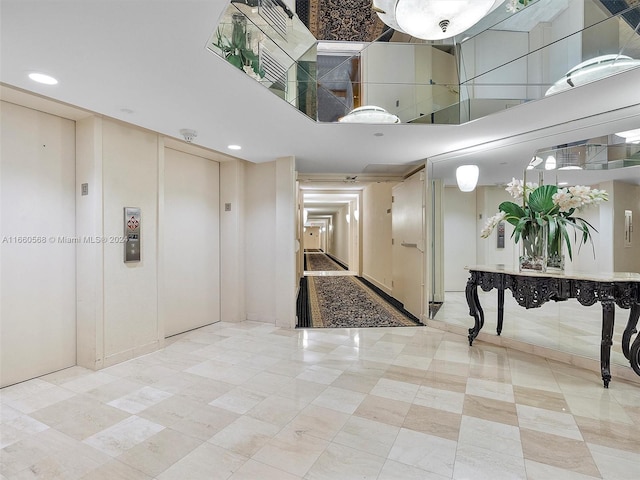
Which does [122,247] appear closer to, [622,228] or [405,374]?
[405,374]

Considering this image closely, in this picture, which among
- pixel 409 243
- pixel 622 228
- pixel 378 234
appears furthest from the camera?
pixel 378 234

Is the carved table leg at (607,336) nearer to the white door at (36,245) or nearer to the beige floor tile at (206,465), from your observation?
the beige floor tile at (206,465)

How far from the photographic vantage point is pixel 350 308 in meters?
5.97

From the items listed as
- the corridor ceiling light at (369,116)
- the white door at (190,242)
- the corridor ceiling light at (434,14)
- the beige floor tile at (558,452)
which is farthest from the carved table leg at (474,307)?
the white door at (190,242)

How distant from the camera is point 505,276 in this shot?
3477mm

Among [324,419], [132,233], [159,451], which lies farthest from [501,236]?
[132,233]

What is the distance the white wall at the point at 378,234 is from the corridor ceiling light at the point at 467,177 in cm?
317

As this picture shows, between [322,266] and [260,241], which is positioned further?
[322,266]

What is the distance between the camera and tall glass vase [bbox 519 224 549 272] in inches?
130

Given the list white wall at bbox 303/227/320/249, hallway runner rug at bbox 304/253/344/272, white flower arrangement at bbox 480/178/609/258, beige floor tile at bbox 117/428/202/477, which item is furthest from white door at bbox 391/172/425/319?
white wall at bbox 303/227/320/249

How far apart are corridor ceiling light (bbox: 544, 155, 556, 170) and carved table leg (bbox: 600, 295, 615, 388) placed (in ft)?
5.13

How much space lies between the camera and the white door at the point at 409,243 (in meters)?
5.04

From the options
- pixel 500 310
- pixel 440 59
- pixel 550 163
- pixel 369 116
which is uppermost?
pixel 440 59

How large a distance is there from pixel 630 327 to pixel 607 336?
0.31m
